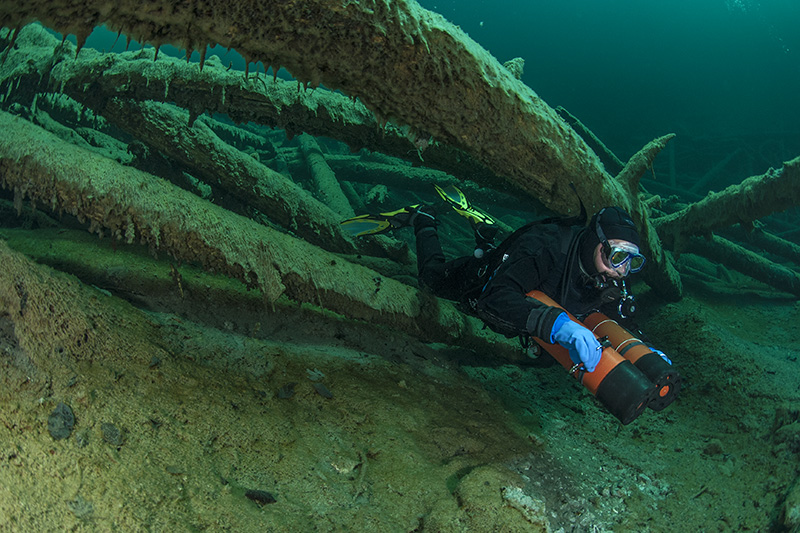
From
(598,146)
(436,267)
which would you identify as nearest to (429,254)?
(436,267)

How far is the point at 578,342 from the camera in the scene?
2.43 meters

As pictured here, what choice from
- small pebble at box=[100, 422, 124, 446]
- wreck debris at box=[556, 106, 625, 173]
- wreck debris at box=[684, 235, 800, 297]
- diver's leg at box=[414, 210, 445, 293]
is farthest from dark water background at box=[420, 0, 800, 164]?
small pebble at box=[100, 422, 124, 446]

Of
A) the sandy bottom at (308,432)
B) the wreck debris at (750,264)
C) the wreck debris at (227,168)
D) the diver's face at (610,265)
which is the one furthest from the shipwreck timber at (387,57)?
the wreck debris at (750,264)

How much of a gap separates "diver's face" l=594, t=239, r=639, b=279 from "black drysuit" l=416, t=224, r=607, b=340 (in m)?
0.05

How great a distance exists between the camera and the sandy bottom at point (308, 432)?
4.64 ft

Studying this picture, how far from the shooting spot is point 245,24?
5.31 ft

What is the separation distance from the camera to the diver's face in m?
2.82

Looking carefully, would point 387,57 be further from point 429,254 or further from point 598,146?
point 598,146

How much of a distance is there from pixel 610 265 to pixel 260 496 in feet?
8.67

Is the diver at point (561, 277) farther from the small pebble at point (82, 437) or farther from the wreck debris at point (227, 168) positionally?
the small pebble at point (82, 437)

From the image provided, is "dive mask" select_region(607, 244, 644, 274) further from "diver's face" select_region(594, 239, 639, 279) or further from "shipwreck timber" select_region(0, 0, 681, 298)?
"shipwreck timber" select_region(0, 0, 681, 298)

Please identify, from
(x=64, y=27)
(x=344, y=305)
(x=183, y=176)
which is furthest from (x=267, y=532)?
(x=183, y=176)

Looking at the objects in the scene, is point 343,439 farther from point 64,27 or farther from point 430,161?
point 430,161

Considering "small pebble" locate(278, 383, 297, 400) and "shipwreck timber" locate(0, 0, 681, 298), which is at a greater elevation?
"shipwreck timber" locate(0, 0, 681, 298)
